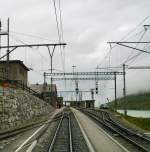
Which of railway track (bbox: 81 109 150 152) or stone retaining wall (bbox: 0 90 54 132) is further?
stone retaining wall (bbox: 0 90 54 132)

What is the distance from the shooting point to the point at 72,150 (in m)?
20.6

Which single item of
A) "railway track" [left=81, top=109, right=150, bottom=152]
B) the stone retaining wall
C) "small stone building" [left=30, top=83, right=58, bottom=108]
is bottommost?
"railway track" [left=81, top=109, right=150, bottom=152]

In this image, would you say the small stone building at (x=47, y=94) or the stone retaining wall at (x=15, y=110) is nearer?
the stone retaining wall at (x=15, y=110)

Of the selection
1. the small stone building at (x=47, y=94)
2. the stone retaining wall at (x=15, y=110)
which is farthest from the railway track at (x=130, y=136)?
the small stone building at (x=47, y=94)

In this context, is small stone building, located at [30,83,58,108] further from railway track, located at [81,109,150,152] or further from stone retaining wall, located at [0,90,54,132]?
railway track, located at [81,109,150,152]

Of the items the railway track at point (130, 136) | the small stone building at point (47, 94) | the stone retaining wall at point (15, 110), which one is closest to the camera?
the railway track at point (130, 136)

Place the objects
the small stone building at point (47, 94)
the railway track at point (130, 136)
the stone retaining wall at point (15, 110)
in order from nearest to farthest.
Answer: the railway track at point (130, 136) < the stone retaining wall at point (15, 110) < the small stone building at point (47, 94)

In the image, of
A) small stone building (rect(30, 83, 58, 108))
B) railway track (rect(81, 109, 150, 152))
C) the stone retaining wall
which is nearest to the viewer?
railway track (rect(81, 109, 150, 152))

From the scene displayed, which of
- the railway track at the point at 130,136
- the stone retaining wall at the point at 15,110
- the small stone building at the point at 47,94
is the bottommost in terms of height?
the railway track at the point at 130,136

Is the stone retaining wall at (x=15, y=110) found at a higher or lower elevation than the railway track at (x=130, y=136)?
higher

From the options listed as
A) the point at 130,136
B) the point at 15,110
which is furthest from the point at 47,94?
the point at 130,136

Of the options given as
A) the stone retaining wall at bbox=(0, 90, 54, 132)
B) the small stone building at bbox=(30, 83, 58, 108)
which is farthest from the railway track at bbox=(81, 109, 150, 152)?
the small stone building at bbox=(30, 83, 58, 108)

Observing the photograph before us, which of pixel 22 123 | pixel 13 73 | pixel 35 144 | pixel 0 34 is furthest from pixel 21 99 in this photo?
pixel 13 73

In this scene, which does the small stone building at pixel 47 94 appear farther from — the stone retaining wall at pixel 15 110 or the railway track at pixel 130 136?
the railway track at pixel 130 136
